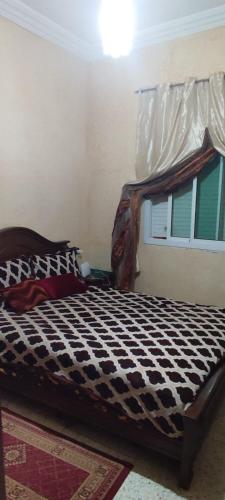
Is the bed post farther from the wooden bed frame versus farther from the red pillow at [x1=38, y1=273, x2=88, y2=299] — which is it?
the red pillow at [x1=38, y1=273, x2=88, y2=299]

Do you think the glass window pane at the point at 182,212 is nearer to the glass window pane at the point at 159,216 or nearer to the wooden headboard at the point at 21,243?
the glass window pane at the point at 159,216

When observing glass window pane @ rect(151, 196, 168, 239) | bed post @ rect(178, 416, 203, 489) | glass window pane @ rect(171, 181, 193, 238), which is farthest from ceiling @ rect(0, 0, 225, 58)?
bed post @ rect(178, 416, 203, 489)

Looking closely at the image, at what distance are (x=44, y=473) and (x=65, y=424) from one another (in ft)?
1.26

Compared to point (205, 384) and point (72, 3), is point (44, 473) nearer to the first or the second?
point (205, 384)

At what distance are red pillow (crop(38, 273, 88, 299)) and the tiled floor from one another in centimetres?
94

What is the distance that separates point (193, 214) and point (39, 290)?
1.68 metres

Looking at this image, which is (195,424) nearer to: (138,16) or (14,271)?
(14,271)

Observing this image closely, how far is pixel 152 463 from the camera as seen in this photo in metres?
1.81

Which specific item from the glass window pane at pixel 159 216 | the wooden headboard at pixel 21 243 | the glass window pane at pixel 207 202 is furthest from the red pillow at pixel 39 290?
the glass window pane at pixel 207 202

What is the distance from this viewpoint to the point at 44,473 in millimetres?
1731

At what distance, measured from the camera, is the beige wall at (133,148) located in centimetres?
316

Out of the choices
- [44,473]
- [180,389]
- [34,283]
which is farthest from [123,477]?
[34,283]

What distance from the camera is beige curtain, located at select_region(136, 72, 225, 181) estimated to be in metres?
2.98

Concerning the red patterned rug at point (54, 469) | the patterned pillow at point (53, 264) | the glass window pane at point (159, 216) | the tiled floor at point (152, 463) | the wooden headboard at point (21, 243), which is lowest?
the tiled floor at point (152, 463)
